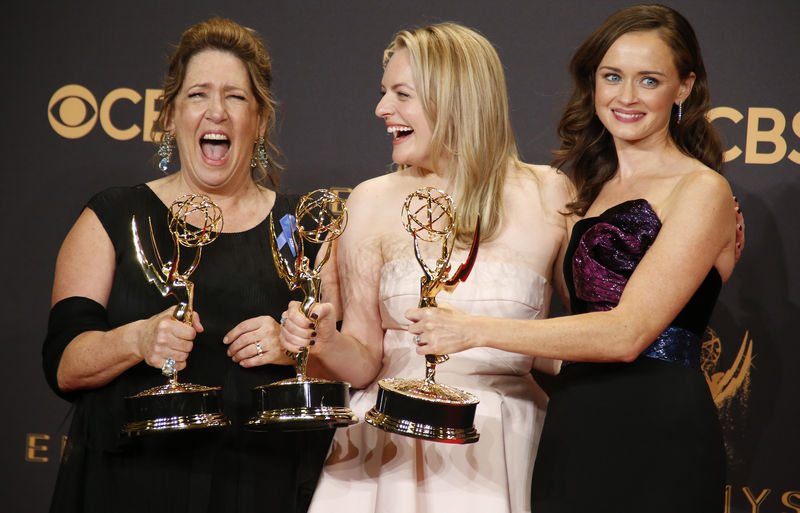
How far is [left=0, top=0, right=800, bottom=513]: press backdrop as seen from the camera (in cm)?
269

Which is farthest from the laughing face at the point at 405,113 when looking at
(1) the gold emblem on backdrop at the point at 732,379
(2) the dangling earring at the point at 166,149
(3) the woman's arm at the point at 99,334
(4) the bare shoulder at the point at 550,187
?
(1) the gold emblem on backdrop at the point at 732,379

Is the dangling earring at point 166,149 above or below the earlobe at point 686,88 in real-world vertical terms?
below

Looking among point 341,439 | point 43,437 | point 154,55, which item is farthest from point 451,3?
point 43,437

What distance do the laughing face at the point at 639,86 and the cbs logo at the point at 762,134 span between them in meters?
0.76

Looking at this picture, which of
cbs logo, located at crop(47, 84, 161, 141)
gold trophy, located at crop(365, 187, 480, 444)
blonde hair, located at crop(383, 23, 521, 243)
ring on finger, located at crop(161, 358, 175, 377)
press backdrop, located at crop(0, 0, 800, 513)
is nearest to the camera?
gold trophy, located at crop(365, 187, 480, 444)

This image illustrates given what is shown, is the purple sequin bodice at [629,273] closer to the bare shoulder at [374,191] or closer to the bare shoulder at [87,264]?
the bare shoulder at [374,191]

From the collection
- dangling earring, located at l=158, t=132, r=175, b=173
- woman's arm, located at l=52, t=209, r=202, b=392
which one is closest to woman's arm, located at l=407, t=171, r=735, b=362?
woman's arm, located at l=52, t=209, r=202, b=392

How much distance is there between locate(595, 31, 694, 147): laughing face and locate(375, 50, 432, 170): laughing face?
41cm

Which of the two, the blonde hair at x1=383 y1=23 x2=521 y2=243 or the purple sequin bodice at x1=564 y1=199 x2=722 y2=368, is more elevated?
the blonde hair at x1=383 y1=23 x2=521 y2=243

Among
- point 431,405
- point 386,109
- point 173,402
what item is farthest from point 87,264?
point 431,405

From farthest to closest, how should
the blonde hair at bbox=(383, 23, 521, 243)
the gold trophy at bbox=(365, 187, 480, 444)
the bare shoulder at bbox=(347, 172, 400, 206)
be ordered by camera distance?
the bare shoulder at bbox=(347, 172, 400, 206)
the blonde hair at bbox=(383, 23, 521, 243)
the gold trophy at bbox=(365, 187, 480, 444)

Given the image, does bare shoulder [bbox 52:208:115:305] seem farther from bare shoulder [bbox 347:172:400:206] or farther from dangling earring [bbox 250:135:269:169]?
bare shoulder [bbox 347:172:400:206]

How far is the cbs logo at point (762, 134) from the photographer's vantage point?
8.81 feet

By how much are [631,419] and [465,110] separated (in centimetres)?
80
